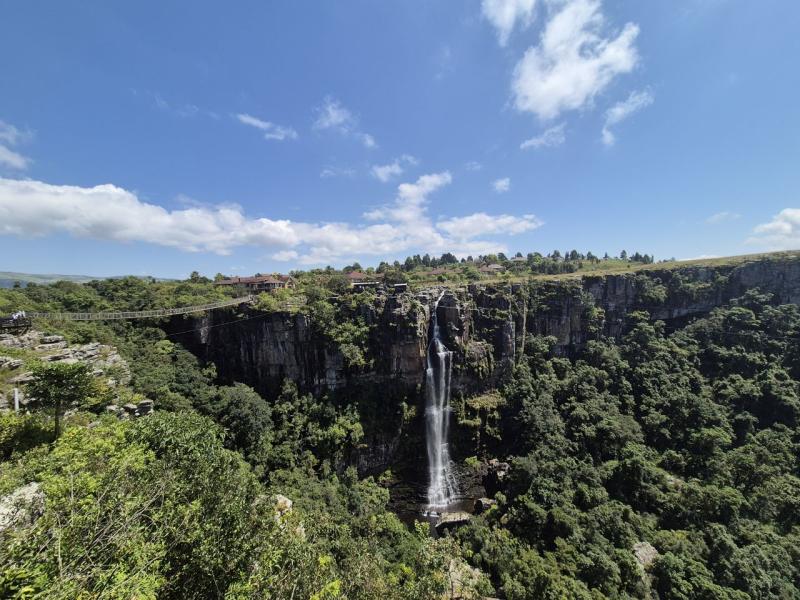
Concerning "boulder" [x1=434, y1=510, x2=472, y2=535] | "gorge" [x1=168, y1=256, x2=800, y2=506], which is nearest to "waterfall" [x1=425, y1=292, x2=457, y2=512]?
"gorge" [x1=168, y1=256, x2=800, y2=506]

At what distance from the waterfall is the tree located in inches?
1124

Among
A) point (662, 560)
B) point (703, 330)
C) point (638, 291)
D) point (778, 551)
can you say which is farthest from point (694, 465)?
point (638, 291)

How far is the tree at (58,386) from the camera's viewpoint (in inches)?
602

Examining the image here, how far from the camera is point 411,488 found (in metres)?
32.3

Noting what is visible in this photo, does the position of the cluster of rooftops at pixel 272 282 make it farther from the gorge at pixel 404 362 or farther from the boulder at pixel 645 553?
the boulder at pixel 645 553

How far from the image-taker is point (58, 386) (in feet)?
50.8

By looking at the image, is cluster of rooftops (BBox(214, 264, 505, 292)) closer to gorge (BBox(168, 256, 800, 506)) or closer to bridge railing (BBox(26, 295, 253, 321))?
gorge (BBox(168, 256, 800, 506))

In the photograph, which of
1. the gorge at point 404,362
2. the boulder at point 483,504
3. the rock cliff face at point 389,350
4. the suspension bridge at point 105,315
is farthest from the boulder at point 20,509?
the boulder at point 483,504

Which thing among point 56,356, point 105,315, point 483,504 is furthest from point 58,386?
point 483,504

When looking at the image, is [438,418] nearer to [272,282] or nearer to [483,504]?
[483,504]

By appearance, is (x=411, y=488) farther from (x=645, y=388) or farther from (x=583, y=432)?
(x=645, y=388)

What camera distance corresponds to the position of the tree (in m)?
15.3

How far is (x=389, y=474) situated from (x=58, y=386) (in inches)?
1069

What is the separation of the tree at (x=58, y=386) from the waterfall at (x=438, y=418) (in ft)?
93.6
